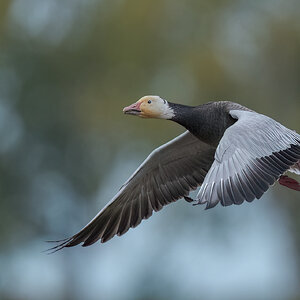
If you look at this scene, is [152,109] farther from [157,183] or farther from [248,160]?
[248,160]

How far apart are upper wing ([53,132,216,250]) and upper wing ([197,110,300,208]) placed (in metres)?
1.27

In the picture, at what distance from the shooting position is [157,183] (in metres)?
13.7

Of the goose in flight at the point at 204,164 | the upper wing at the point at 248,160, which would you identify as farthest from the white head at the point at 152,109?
the upper wing at the point at 248,160

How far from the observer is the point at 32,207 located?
31062 mm

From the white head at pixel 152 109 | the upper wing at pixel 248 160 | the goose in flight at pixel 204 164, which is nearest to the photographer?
the upper wing at pixel 248 160

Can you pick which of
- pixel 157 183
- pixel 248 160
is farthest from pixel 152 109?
pixel 248 160

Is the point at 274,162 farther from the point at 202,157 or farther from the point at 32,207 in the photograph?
the point at 32,207

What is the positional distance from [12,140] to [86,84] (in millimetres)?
2450

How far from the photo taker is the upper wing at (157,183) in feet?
44.1

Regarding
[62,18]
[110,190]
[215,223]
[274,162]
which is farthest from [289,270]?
[274,162]

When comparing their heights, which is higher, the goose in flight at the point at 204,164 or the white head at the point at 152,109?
the white head at the point at 152,109

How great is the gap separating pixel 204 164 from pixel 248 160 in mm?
2152

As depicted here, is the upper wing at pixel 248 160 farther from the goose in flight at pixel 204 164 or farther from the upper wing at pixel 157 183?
the upper wing at pixel 157 183

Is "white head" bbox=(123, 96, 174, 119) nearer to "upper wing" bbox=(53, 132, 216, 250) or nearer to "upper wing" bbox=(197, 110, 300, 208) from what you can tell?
"upper wing" bbox=(53, 132, 216, 250)
